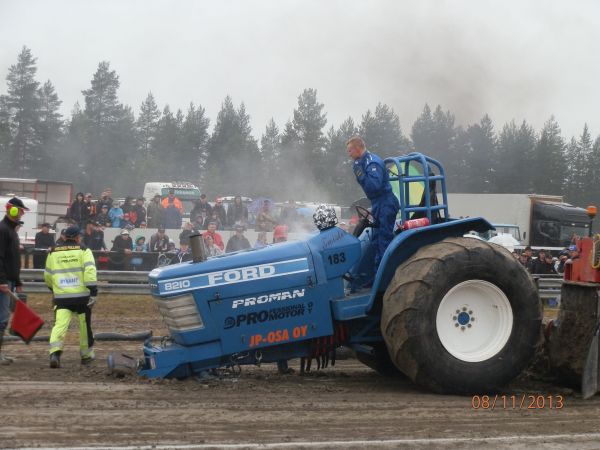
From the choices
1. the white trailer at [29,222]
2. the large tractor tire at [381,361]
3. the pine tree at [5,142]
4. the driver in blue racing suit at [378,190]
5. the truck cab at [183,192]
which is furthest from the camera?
the pine tree at [5,142]

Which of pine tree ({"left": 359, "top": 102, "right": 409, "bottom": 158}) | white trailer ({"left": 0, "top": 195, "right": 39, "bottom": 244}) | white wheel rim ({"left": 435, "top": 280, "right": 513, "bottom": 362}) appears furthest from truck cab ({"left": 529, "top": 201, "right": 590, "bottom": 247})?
white wheel rim ({"left": 435, "top": 280, "right": 513, "bottom": 362})

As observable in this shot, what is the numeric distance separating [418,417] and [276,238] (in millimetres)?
8003

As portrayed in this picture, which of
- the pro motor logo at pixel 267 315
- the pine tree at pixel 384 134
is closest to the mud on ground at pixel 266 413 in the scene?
the pro motor logo at pixel 267 315

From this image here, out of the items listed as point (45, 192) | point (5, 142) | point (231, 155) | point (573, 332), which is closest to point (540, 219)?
point (45, 192)

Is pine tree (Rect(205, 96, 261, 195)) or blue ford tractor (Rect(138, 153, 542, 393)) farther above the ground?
pine tree (Rect(205, 96, 261, 195))

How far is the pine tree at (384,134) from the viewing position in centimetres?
4225

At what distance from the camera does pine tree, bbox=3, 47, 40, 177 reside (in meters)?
58.2

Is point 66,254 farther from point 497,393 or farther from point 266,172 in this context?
point 266,172

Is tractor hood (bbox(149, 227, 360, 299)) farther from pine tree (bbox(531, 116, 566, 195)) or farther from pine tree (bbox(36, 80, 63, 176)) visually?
pine tree (bbox(36, 80, 63, 176))

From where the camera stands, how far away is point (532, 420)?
6363 millimetres
